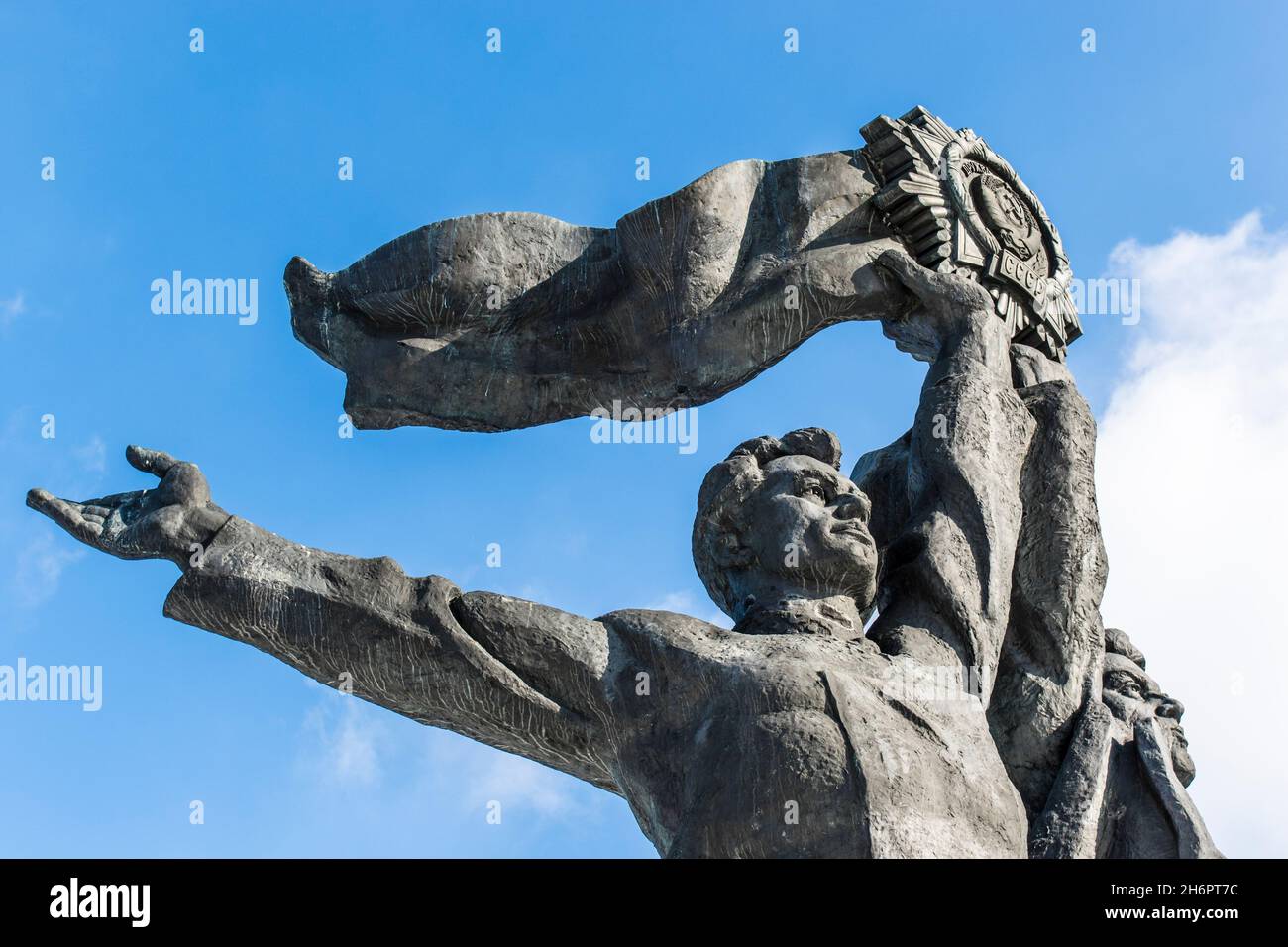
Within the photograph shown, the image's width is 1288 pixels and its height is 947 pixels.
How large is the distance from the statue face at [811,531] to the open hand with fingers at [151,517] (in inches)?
88.6

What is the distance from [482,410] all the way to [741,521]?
1481mm

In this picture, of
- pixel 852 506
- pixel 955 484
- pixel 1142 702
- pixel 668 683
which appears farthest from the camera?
pixel 1142 702

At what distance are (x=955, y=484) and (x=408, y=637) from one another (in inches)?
105

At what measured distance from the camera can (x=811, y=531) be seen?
8.34 meters

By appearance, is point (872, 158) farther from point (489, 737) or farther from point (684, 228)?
point (489, 737)

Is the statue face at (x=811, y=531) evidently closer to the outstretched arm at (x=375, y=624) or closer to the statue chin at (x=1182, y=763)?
the outstretched arm at (x=375, y=624)

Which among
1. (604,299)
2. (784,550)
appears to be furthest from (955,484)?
(604,299)

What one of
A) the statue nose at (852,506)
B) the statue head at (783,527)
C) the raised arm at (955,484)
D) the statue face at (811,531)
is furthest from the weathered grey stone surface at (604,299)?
the statue nose at (852,506)

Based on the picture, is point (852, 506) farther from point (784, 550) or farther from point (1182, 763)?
point (1182, 763)

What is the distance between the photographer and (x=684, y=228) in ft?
30.2

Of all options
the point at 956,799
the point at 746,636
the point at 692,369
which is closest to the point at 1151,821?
the point at 956,799

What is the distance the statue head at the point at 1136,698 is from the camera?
9016mm
